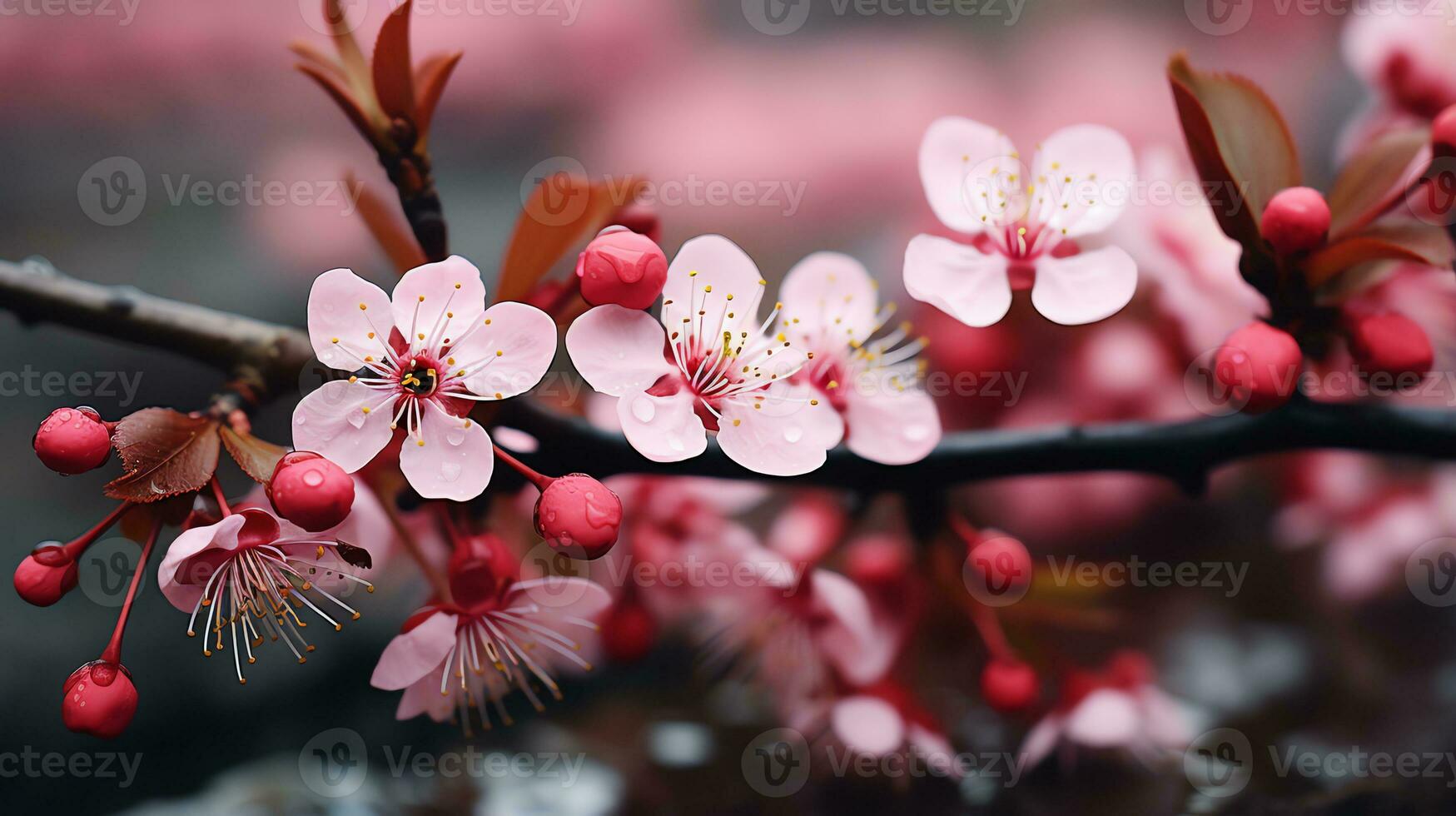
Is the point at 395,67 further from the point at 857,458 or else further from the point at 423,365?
the point at 857,458

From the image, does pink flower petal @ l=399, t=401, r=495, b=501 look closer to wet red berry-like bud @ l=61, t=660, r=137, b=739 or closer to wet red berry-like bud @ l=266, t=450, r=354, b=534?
wet red berry-like bud @ l=266, t=450, r=354, b=534

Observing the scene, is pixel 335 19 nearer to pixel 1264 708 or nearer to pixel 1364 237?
pixel 1364 237

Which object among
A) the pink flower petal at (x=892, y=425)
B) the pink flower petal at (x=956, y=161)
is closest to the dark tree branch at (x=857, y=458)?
the pink flower petal at (x=892, y=425)

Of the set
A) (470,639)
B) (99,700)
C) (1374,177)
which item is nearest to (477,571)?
(470,639)

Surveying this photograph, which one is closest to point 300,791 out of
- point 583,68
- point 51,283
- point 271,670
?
point 271,670

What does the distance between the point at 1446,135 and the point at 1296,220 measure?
0.11m

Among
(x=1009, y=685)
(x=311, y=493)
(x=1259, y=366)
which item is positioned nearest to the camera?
(x=311, y=493)

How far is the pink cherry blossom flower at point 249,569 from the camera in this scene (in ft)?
1.04

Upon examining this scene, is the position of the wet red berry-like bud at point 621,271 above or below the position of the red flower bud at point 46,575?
above

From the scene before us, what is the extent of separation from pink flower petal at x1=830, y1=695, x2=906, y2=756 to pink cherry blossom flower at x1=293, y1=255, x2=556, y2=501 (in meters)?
0.30

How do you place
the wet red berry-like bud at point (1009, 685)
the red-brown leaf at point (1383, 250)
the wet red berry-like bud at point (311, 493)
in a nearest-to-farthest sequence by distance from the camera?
the wet red berry-like bud at point (311, 493)
the red-brown leaf at point (1383, 250)
the wet red berry-like bud at point (1009, 685)

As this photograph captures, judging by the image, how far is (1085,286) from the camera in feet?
1.40

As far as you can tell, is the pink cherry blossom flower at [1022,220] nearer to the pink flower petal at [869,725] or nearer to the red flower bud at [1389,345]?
the red flower bud at [1389,345]

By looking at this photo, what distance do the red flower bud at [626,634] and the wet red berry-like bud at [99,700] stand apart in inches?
10.8
